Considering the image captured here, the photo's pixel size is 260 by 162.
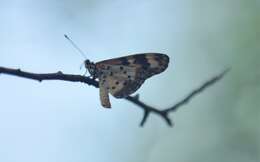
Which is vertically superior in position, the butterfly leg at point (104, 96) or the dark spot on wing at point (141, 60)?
the dark spot on wing at point (141, 60)

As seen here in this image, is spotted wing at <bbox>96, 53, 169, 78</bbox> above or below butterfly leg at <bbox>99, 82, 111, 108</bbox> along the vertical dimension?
above

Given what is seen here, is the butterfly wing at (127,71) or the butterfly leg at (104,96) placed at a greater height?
the butterfly wing at (127,71)

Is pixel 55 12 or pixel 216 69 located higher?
pixel 55 12

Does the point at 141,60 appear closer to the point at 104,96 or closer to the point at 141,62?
the point at 141,62

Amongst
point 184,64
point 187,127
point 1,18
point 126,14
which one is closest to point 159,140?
point 187,127

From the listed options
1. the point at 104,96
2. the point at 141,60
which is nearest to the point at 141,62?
the point at 141,60

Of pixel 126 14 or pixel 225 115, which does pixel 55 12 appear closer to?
pixel 126 14

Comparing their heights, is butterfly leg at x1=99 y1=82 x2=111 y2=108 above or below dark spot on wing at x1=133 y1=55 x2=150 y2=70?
below
